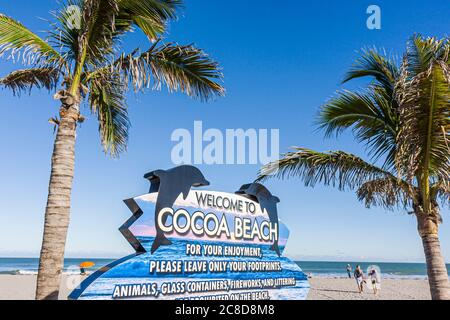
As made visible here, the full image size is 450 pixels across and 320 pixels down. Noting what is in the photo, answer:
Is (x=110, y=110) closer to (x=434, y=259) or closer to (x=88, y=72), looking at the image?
(x=88, y=72)

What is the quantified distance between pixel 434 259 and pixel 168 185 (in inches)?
224

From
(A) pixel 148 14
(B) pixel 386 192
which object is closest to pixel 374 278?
(B) pixel 386 192

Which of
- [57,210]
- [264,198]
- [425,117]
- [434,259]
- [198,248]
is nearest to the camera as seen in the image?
[57,210]

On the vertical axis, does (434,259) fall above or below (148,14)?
below

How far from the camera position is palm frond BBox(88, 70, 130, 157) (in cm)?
736

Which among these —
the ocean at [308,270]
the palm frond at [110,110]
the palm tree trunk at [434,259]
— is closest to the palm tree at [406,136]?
the palm tree trunk at [434,259]

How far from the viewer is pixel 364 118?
8.99 meters

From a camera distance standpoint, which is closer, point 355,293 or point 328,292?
point 355,293

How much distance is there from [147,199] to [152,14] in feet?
11.0

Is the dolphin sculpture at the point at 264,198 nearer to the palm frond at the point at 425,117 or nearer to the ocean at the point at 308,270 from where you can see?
the palm frond at the point at 425,117

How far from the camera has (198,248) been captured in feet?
22.1

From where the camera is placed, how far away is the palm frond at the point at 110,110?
24.2 ft

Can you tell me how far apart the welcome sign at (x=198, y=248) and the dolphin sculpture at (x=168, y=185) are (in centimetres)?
2

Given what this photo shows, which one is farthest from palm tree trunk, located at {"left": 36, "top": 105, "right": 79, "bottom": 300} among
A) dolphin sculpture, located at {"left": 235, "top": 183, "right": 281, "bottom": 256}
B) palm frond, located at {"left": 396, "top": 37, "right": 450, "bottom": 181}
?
palm frond, located at {"left": 396, "top": 37, "right": 450, "bottom": 181}
